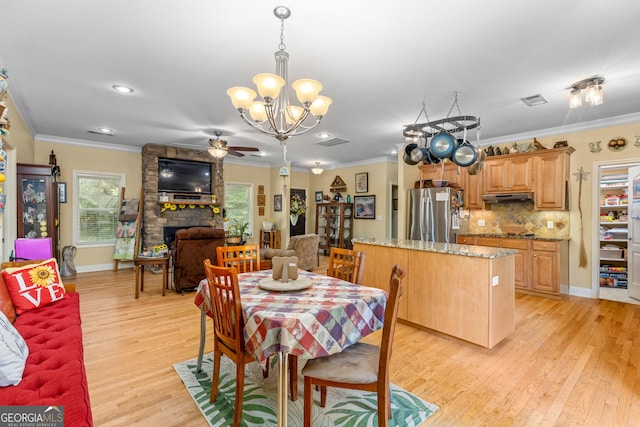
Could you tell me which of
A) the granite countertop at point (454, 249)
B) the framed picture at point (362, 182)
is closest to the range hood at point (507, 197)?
the granite countertop at point (454, 249)

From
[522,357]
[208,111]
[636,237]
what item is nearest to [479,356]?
[522,357]

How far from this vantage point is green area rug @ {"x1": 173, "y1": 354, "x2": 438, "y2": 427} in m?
1.91

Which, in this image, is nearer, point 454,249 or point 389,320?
point 389,320

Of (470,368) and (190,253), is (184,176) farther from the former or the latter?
(470,368)

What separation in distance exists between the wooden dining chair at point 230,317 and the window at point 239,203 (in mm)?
6285

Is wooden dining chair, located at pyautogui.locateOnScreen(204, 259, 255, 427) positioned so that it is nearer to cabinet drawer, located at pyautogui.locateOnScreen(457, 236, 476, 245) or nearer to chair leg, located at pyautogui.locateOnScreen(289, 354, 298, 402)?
chair leg, located at pyautogui.locateOnScreen(289, 354, 298, 402)

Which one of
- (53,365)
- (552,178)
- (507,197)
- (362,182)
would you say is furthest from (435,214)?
(53,365)

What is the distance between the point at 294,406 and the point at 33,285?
221 cm

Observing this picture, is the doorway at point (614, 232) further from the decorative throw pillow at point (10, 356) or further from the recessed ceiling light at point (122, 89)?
the recessed ceiling light at point (122, 89)

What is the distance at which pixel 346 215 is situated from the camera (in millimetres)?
8234

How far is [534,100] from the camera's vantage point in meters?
3.62

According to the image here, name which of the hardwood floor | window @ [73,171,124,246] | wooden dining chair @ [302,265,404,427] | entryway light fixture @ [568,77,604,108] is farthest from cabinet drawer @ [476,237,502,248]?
window @ [73,171,124,246]

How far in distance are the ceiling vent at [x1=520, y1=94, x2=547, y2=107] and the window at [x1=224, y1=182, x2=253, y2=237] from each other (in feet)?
21.1

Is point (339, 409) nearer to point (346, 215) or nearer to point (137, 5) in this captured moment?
point (137, 5)
